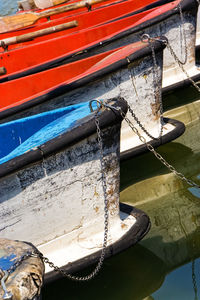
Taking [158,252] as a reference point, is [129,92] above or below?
above

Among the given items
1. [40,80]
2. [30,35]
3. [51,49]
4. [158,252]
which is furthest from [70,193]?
[30,35]

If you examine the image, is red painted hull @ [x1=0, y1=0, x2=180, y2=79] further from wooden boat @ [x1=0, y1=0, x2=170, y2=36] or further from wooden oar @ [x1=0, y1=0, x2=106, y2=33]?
wooden oar @ [x1=0, y1=0, x2=106, y2=33]

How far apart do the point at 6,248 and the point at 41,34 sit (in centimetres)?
525

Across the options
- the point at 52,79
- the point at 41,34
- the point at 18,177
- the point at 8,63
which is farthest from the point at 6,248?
the point at 41,34

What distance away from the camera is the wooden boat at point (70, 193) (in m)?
3.88

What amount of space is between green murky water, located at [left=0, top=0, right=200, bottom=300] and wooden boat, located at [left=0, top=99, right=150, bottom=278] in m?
0.27

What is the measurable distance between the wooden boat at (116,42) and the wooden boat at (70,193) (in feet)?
8.80

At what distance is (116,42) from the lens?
7.03m

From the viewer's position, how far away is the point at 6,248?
304cm

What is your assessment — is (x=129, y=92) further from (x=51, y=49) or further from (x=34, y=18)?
(x=34, y=18)

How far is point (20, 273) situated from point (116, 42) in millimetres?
4765

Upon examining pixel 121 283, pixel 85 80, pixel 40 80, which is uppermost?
pixel 85 80

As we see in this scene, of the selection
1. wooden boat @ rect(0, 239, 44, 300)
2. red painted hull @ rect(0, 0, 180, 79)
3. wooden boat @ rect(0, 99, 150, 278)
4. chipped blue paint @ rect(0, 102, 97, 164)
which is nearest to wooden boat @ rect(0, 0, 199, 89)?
red painted hull @ rect(0, 0, 180, 79)

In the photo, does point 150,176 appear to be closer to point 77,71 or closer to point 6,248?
point 77,71
